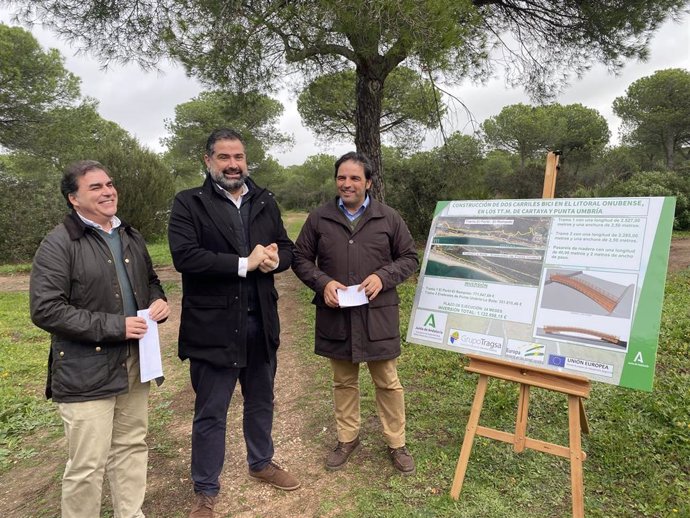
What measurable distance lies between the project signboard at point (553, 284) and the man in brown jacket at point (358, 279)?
0.89ft

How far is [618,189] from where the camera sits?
14.6 metres

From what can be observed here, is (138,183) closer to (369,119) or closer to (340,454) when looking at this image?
(369,119)

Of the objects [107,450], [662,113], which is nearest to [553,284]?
[107,450]

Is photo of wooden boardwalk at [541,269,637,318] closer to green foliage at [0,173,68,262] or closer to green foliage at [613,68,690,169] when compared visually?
green foliage at [0,173,68,262]

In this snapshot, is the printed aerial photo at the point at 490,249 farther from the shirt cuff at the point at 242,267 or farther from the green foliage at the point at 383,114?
the green foliage at the point at 383,114

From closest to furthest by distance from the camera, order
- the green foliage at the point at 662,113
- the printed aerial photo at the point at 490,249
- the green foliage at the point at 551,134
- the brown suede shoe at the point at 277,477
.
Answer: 1. the printed aerial photo at the point at 490,249
2. the brown suede shoe at the point at 277,477
3. the green foliage at the point at 662,113
4. the green foliage at the point at 551,134

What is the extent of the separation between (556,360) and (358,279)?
44.7 inches

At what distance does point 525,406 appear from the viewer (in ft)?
8.21

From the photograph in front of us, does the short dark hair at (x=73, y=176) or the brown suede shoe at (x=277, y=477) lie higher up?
the short dark hair at (x=73, y=176)

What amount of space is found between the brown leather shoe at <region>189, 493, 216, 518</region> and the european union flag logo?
1950 mm

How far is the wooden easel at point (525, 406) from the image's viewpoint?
2137mm

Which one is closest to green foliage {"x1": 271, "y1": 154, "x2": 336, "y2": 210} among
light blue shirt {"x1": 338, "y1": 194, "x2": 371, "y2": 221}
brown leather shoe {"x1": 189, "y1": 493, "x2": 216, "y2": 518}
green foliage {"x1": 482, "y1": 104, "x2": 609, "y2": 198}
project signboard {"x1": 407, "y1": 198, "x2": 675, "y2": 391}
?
green foliage {"x1": 482, "y1": 104, "x2": 609, "y2": 198}

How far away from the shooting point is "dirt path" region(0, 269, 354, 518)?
96.2 inches

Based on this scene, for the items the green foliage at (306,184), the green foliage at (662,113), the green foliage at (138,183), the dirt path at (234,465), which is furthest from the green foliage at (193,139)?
the dirt path at (234,465)
